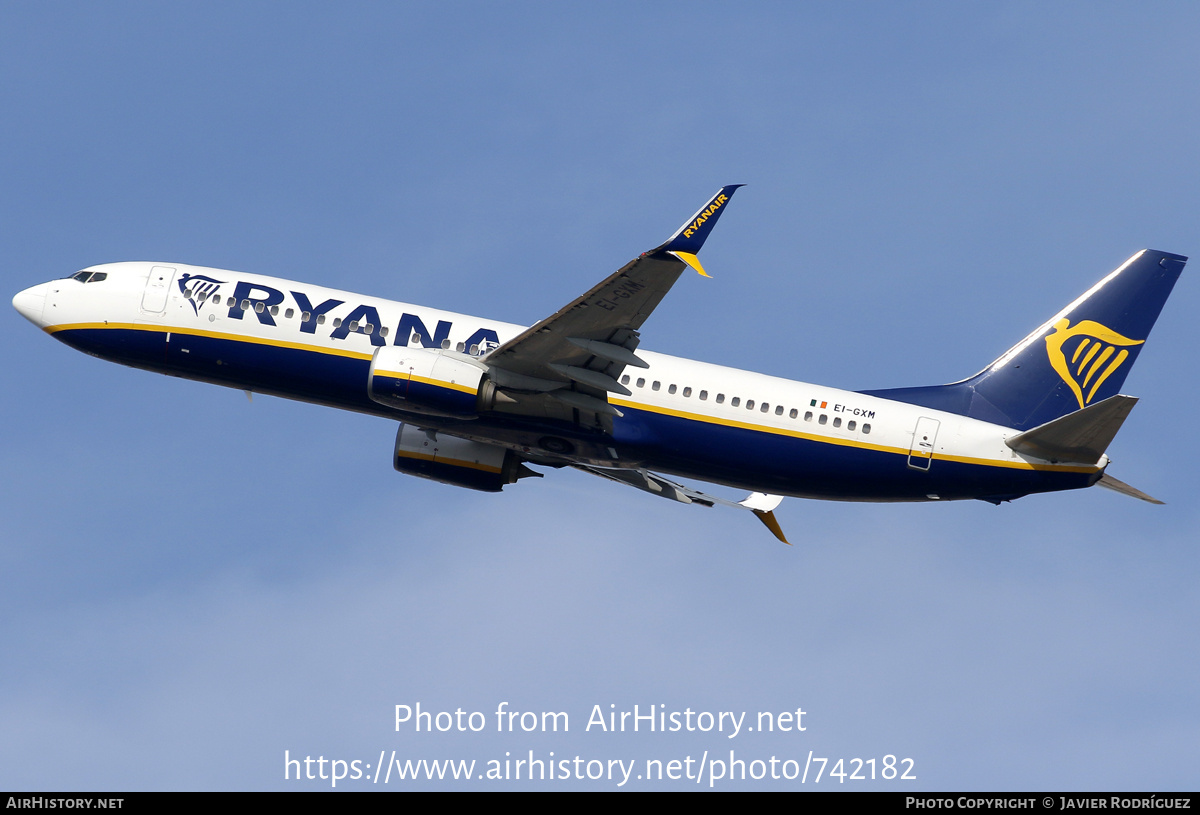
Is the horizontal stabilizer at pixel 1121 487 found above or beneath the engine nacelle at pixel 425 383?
beneath

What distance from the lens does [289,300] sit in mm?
41375

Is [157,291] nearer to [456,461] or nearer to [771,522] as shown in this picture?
[456,461]

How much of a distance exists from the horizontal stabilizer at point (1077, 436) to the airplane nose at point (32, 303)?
1232 inches

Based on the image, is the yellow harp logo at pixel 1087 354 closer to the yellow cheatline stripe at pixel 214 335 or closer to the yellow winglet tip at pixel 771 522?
the yellow winglet tip at pixel 771 522

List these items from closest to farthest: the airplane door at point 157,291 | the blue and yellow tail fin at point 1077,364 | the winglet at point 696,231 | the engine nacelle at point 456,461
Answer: the winglet at point 696,231, the airplane door at point 157,291, the blue and yellow tail fin at point 1077,364, the engine nacelle at point 456,461

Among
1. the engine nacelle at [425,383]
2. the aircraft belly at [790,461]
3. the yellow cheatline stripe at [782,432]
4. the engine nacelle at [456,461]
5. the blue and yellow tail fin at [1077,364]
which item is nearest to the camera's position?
the engine nacelle at [425,383]

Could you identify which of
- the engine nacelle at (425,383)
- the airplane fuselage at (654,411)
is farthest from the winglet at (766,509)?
the engine nacelle at (425,383)

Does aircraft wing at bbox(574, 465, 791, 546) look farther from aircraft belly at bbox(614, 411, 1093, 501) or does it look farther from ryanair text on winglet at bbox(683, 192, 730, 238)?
→ ryanair text on winglet at bbox(683, 192, 730, 238)

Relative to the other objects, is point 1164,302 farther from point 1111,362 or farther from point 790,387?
point 790,387

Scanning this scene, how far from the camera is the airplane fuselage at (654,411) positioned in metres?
40.5

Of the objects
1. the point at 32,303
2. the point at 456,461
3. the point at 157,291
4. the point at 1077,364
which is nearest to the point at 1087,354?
the point at 1077,364

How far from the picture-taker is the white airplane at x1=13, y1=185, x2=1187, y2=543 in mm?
38906

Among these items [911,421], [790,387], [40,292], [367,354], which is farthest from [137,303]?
[911,421]

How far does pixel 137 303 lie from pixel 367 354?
8038mm
